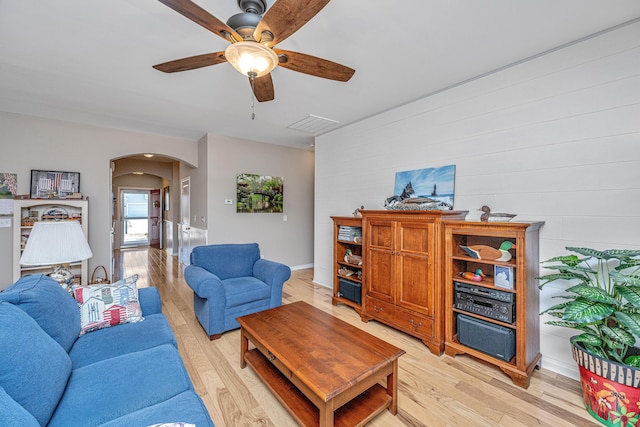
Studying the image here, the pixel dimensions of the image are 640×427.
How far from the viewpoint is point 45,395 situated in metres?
1.07

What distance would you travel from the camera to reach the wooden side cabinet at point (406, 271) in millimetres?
2475

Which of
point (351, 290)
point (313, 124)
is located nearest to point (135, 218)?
point (313, 124)

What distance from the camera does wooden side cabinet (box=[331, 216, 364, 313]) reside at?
3.38 metres

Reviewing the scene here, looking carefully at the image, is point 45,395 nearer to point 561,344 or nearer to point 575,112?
point 561,344

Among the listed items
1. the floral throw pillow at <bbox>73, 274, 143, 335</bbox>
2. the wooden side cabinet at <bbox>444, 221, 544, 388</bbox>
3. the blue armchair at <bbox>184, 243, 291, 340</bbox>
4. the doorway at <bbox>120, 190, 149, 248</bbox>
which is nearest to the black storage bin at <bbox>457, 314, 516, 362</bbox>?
the wooden side cabinet at <bbox>444, 221, 544, 388</bbox>

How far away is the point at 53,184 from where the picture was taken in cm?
391

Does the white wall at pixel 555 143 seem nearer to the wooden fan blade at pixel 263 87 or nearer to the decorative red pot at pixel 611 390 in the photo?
the decorative red pot at pixel 611 390

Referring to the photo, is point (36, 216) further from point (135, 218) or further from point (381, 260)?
point (135, 218)

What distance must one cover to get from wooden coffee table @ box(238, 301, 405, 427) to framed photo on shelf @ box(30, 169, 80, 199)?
3.84 metres

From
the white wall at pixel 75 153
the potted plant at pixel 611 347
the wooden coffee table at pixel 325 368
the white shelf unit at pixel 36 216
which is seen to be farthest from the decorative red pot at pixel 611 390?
the white wall at pixel 75 153

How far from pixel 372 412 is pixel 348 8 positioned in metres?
2.52

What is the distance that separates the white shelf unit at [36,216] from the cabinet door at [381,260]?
11.5ft

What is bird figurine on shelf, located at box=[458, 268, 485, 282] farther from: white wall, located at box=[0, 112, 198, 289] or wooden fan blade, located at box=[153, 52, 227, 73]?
white wall, located at box=[0, 112, 198, 289]

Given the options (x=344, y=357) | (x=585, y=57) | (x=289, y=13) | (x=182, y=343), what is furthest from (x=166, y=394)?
(x=585, y=57)
